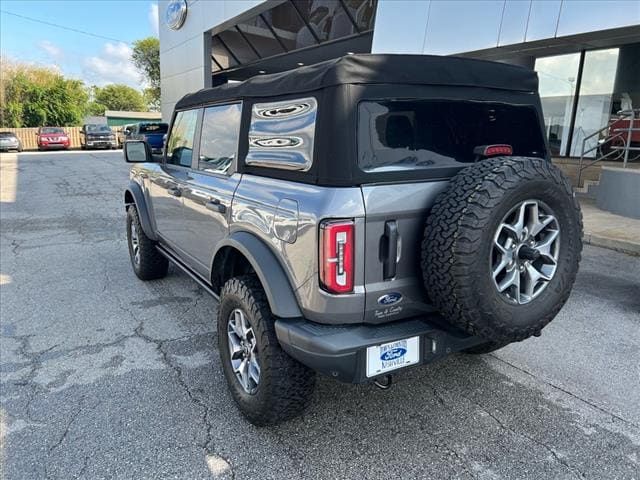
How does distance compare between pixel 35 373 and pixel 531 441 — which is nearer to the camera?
pixel 531 441

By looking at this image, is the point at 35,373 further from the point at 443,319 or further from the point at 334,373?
the point at 443,319

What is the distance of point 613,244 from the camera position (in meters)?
6.64

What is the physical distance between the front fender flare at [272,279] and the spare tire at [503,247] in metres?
0.67

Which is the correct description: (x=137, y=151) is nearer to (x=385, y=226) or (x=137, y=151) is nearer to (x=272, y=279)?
(x=272, y=279)

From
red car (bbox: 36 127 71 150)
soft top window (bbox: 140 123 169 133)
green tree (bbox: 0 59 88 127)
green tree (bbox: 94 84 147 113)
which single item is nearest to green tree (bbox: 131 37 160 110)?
green tree (bbox: 94 84 147 113)

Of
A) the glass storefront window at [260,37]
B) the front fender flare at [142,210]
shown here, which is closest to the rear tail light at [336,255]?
the front fender flare at [142,210]

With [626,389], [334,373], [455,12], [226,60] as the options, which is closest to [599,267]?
[626,389]

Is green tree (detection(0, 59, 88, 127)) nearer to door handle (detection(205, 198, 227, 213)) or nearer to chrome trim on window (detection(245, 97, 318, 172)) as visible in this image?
door handle (detection(205, 198, 227, 213))

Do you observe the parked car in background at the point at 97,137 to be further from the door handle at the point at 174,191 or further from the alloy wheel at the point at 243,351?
the alloy wheel at the point at 243,351

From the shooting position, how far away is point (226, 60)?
22.5 meters

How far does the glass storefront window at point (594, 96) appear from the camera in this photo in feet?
36.4

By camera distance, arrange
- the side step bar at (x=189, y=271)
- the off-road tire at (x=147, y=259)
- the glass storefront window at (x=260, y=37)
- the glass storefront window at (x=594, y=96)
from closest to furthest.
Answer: the side step bar at (x=189, y=271), the off-road tire at (x=147, y=259), the glass storefront window at (x=594, y=96), the glass storefront window at (x=260, y=37)

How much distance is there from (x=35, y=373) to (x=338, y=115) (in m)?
2.74

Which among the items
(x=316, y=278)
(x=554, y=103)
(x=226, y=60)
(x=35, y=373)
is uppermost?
(x=226, y=60)
